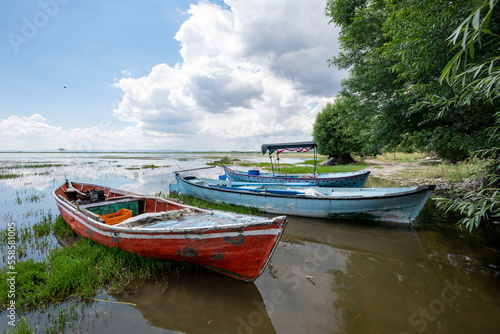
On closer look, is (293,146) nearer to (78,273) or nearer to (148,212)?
(148,212)

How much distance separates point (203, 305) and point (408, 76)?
10.2 meters

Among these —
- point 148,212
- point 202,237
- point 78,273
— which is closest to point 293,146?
point 148,212

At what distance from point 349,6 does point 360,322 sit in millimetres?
15520

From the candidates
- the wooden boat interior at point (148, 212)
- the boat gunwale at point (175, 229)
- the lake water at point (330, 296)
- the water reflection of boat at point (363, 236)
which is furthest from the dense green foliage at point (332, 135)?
the boat gunwale at point (175, 229)

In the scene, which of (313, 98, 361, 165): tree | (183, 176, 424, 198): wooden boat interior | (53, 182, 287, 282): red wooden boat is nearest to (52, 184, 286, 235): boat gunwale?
(53, 182, 287, 282): red wooden boat

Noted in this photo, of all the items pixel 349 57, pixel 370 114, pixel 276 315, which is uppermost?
pixel 349 57

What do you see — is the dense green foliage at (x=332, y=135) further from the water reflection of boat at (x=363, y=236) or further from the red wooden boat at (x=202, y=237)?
the red wooden boat at (x=202, y=237)

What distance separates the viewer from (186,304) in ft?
11.6

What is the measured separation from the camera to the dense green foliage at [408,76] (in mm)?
5176

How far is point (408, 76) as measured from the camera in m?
7.72

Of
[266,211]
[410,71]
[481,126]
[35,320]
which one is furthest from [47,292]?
[481,126]

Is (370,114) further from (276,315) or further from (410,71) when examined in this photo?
(276,315)

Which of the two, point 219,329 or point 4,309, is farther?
point 4,309

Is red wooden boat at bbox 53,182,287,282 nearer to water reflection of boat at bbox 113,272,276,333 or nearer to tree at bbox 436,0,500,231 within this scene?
water reflection of boat at bbox 113,272,276,333
